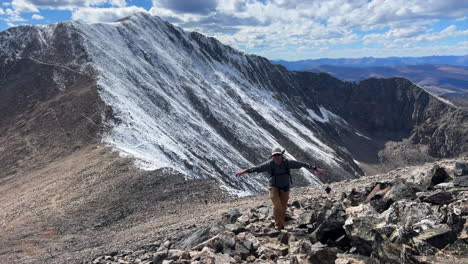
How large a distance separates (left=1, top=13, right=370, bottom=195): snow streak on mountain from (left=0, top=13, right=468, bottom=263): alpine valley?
391 millimetres

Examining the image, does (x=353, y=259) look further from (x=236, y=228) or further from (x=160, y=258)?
(x=160, y=258)

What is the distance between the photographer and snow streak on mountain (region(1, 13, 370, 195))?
45.0 m

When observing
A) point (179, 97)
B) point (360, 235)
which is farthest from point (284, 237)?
point (179, 97)

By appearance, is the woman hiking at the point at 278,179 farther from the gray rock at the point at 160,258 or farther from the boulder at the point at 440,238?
the boulder at the point at 440,238

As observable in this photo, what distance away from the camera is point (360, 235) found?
31.1 ft

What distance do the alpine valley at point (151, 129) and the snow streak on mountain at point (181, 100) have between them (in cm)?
39

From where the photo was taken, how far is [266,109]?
106 m

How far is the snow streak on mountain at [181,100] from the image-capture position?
45041 millimetres

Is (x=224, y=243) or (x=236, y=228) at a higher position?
(x=224, y=243)

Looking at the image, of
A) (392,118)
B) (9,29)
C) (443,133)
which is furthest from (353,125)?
(9,29)

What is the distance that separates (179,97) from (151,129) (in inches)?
1213

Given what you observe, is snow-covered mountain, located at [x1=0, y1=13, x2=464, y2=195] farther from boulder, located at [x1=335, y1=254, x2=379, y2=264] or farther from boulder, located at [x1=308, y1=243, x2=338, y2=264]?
boulder, located at [x1=335, y1=254, x2=379, y2=264]

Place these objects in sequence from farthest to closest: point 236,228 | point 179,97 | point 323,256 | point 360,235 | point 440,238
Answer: point 179,97 → point 236,228 → point 360,235 → point 323,256 → point 440,238

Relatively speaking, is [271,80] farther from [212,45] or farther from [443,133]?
[443,133]
